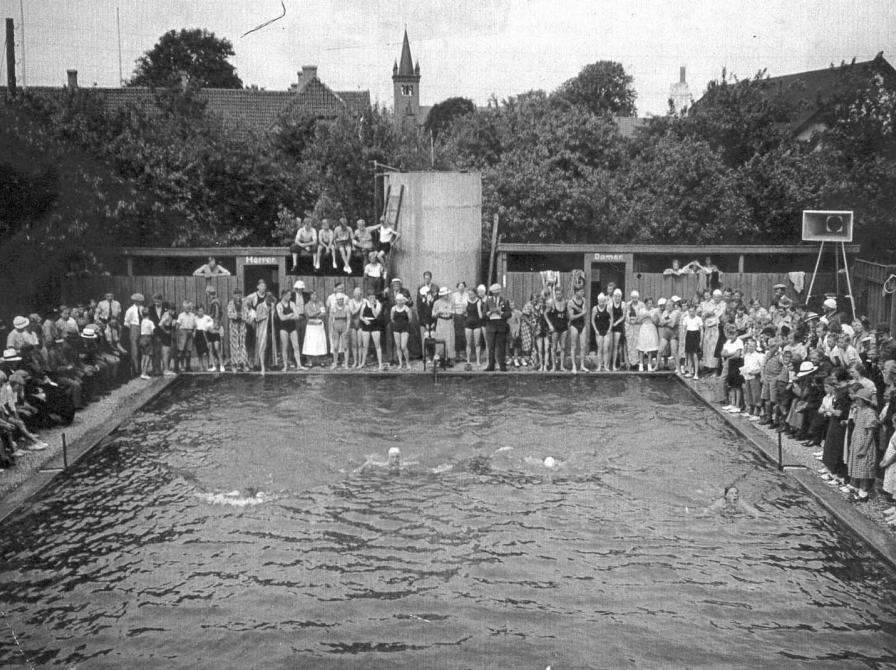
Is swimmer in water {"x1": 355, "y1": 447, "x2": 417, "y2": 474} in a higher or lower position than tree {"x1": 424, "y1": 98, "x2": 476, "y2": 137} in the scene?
lower

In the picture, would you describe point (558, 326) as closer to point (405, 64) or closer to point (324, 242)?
point (324, 242)

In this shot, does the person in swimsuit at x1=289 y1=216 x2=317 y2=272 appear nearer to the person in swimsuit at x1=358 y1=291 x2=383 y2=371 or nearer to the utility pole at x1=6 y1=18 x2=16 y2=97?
the person in swimsuit at x1=358 y1=291 x2=383 y2=371

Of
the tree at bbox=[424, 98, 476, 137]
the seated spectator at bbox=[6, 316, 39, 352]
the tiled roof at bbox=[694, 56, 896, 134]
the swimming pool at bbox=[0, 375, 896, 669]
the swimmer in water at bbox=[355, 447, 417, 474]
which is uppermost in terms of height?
the tree at bbox=[424, 98, 476, 137]

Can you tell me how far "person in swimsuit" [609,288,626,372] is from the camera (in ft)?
82.4

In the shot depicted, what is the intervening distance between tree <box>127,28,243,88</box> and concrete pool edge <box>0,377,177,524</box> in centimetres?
4394

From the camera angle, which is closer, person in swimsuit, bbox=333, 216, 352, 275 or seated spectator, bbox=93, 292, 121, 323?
seated spectator, bbox=93, 292, 121, 323

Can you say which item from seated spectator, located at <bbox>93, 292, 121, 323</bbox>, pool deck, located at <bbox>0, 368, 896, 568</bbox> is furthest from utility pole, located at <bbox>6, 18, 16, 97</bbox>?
pool deck, located at <bbox>0, 368, 896, 568</bbox>

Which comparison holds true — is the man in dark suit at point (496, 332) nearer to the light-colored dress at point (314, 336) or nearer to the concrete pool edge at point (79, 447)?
the light-colored dress at point (314, 336)

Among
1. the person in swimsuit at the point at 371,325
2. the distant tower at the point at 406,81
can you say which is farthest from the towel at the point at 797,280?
the distant tower at the point at 406,81

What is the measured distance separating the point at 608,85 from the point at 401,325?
59.9m

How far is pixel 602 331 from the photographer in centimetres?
2538

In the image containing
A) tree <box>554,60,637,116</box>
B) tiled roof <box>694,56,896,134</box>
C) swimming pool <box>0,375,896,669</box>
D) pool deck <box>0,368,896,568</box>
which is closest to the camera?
swimming pool <box>0,375,896,669</box>

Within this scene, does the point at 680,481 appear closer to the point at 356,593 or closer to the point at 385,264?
the point at 356,593

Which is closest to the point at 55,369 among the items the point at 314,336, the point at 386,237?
the point at 314,336
